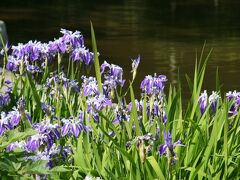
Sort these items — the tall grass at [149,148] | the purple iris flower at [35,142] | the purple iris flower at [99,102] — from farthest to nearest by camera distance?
the purple iris flower at [99,102] < the tall grass at [149,148] < the purple iris flower at [35,142]

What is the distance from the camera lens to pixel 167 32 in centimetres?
1314

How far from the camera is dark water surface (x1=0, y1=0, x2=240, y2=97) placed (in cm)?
1010

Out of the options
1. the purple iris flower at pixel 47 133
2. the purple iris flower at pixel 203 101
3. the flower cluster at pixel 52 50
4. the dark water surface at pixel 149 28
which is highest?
the flower cluster at pixel 52 50

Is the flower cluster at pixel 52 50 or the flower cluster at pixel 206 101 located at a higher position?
the flower cluster at pixel 52 50

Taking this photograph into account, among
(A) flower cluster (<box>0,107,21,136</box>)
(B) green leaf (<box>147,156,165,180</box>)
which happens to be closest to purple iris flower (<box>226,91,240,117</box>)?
(B) green leaf (<box>147,156,165,180</box>)

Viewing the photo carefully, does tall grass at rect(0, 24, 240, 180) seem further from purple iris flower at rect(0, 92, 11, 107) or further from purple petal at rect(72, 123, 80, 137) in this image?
purple iris flower at rect(0, 92, 11, 107)

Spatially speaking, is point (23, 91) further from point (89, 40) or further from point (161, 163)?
point (89, 40)

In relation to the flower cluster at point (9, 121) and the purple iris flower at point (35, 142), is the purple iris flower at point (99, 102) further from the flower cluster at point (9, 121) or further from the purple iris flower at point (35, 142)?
the purple iris flower at point (35, 142)

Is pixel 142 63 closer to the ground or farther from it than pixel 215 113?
closer to the ground

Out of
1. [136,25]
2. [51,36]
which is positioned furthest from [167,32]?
[51,36]

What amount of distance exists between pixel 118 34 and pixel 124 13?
274cm

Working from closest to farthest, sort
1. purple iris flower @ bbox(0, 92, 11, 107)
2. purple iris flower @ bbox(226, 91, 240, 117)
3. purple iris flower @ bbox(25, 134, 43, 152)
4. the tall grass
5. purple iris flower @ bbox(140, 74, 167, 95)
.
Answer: purple iris flower @ bbox(25, 134, 43, 152)
the tall grass
purple iris flower @ bbox(140, 74, 167, 95)
purple iris flower @ bbox(226, 91, 240, 117)
purple iris flower @ bbox(0, 92, 11, 107)

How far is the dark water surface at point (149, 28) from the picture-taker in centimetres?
1010

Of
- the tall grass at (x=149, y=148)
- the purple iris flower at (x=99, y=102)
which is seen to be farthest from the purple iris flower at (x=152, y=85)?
the purple iris flower at (x=99, y=102)
